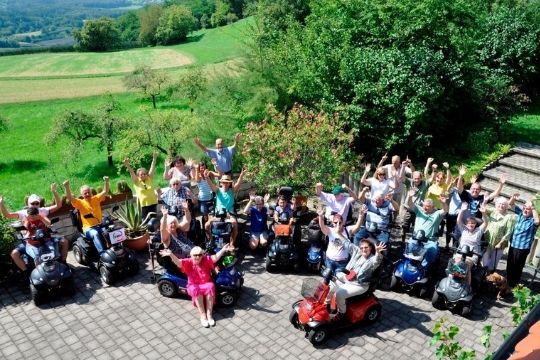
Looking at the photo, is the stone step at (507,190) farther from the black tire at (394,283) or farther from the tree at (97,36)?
the tree at (97,36)

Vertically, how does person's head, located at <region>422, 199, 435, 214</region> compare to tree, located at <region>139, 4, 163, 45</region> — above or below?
above

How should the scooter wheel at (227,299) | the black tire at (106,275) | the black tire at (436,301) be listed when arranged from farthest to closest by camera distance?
the black tire at (106,275) → the scooter wheel at (227,299) → the black tire at (436,301)

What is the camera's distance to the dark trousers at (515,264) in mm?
8820

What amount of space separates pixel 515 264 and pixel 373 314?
2964 millimetres

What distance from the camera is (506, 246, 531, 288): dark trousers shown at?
347 inches

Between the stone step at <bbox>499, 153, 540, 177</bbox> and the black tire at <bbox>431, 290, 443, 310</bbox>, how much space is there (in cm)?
757

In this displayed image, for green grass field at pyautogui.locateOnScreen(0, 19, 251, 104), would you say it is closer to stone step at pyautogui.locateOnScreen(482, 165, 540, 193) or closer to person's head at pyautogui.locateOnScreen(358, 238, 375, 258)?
stone step at pyautogui.locateOnScreen(482, 165, 540, 193)

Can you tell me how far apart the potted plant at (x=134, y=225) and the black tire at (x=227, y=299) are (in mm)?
2757

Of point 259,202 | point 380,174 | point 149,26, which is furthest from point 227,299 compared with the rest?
point 149,26

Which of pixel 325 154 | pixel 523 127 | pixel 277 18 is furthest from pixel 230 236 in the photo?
pixel 277 18

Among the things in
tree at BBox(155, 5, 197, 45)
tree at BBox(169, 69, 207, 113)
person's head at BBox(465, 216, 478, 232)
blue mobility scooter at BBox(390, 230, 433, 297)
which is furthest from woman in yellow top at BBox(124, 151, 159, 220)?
tree at BBox(155, 5, 197, 45)

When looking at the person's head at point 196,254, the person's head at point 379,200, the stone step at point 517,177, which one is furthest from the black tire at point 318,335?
the stone step at point 517,177

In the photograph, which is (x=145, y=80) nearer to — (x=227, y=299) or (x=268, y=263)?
(x=268, y=263)

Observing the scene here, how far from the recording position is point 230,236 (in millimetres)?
Result: 9844
